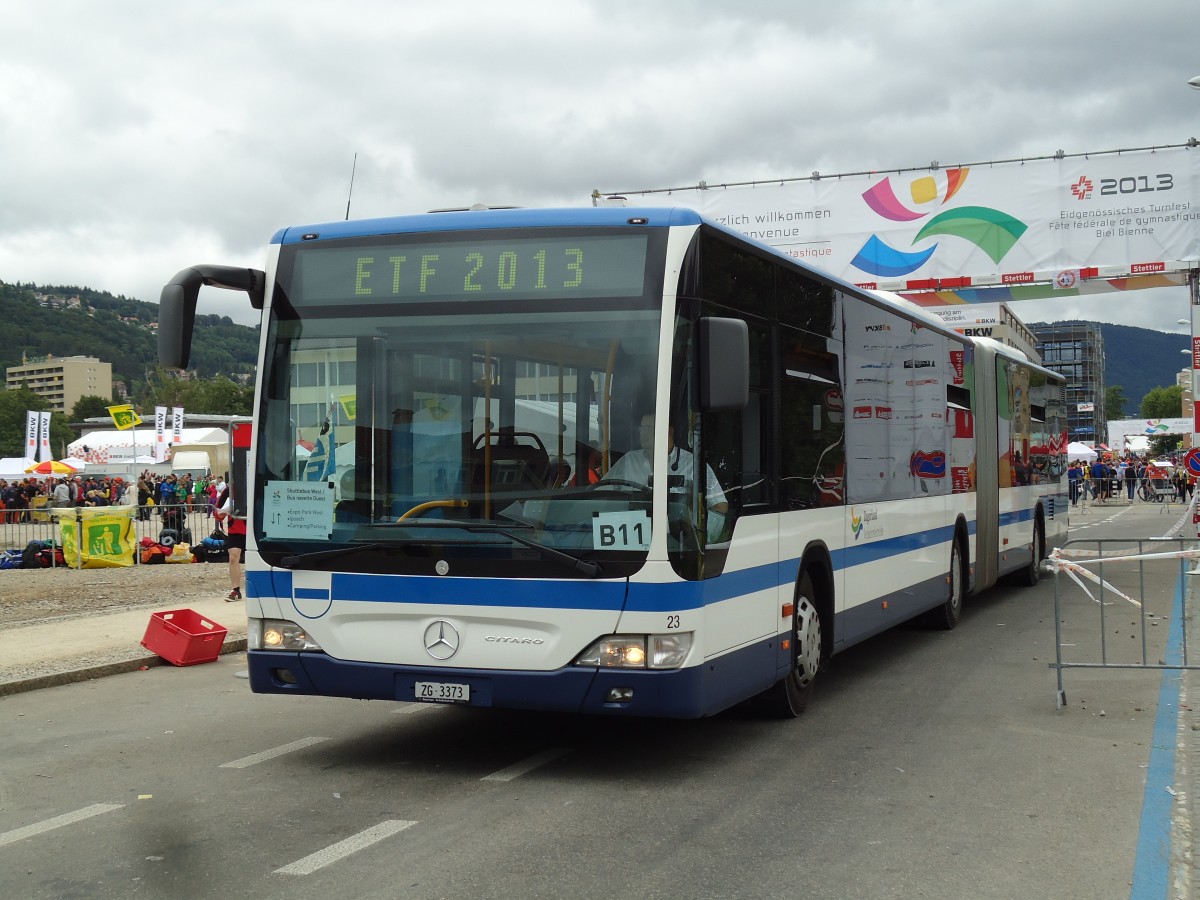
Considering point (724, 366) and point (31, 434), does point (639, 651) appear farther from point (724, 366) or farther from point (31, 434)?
point (31, 434)

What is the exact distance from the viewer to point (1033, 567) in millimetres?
18281

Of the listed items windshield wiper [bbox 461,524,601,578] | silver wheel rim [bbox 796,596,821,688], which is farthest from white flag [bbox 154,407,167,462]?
windshield wiper [bbox 461,524,601,578]

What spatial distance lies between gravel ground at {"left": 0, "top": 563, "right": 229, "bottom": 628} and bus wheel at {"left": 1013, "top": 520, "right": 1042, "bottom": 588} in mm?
10785

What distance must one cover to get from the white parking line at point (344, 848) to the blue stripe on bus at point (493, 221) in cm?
312

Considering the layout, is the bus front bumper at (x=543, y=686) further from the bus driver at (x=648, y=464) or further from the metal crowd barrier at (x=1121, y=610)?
the metal crowd barrier at (x=1121, y=610)

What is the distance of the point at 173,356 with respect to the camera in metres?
7.25

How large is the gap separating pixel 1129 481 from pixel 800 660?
56.9 m

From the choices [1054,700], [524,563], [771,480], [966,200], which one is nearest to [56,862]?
[524,563]

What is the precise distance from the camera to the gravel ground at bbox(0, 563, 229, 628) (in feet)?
53.5

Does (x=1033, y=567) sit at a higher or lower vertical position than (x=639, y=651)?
lower

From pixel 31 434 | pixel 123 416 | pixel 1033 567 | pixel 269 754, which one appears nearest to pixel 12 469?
pixel 31 434

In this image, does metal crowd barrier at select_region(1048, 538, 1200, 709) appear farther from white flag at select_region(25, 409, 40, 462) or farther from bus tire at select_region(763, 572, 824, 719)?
white flag at select_region(25, 409, 40, 462)

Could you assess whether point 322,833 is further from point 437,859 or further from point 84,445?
point 84,445

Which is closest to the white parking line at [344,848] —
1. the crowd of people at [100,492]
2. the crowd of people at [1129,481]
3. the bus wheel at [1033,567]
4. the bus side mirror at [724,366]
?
the bus side mirror at [724,366]
